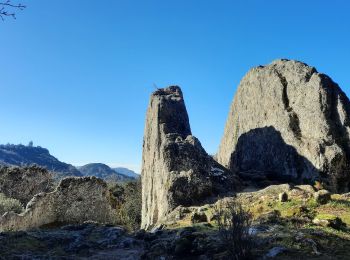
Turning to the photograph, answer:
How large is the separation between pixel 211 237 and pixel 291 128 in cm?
1667

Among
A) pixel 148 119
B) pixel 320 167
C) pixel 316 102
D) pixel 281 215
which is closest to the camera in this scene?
pixel 281 215

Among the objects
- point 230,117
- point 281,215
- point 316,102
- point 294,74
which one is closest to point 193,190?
point 281,215

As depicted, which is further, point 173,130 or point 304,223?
point 173,130

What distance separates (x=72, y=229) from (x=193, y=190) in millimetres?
6765

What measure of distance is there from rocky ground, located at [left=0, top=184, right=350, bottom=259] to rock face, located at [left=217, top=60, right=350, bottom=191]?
5.84m

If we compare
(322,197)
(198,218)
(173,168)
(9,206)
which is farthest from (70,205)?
(322,197)

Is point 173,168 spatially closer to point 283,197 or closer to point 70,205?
point 283,197

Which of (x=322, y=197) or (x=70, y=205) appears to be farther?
(x=70, y=205)

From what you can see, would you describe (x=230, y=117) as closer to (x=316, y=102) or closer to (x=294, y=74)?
(x=294, y=74)

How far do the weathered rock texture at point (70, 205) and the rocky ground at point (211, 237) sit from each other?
11165 millimetres

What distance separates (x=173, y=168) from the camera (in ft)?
80.2

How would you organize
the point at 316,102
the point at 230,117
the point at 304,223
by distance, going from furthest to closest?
the point at 230,117, the point at 316,102, the point at 304,223

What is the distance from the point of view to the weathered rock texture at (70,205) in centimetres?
2889

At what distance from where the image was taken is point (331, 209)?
59.4 ft
